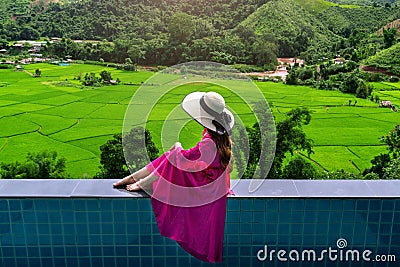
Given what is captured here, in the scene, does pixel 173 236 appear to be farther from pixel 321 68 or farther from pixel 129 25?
pixel 129 25

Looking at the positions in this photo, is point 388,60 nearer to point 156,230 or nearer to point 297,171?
point 297,171

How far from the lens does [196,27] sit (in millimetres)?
23281

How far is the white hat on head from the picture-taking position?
4.30 feet

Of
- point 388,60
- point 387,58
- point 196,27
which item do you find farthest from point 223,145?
point 196,27

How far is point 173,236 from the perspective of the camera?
1421 millimetres

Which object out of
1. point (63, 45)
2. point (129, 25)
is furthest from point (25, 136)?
point (129, 25)

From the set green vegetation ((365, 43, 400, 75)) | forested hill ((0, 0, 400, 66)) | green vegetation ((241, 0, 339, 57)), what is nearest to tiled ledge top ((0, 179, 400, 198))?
forested hill ((0, 0, 400, 66))

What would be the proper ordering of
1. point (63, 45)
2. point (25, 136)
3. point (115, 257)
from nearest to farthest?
point (115, 257), point (25, 136), point (63, 45)

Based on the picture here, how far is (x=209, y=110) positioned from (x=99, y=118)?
41.7 feet

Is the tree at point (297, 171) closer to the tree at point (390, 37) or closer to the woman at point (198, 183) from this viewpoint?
the woman at point (198, 183)

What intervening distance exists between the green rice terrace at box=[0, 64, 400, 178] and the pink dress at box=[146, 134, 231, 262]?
577cm

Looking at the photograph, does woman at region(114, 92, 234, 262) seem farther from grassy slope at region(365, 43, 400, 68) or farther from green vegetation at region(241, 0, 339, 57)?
green vegetation at region(241, 0, 339, 57)

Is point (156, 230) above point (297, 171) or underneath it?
above

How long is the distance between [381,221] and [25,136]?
11859mm
